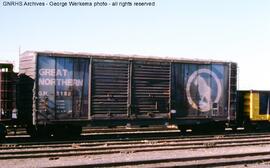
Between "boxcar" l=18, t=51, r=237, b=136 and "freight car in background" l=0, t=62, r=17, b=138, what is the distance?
0.81 metres

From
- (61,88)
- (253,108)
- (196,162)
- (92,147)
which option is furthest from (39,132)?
(253,108)

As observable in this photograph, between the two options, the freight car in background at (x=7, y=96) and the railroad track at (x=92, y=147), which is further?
the freight car in background at (x=7, y=96)

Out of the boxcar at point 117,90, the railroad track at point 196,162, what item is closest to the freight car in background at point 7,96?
the boxcar at point 117,90

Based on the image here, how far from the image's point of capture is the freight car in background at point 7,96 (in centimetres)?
1797

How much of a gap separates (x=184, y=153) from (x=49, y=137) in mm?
7378

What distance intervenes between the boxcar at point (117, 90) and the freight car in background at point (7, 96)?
0.81 metres

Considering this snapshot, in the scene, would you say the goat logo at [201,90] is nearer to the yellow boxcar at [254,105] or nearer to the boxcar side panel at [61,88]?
the yellow boxcar at [254,105]

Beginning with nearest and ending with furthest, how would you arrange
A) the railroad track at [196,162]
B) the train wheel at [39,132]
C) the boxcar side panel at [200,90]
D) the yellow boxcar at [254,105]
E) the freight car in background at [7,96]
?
the railroad track at [196,162]
the freight car in background at [7,96]
the train wheel at [39,132]
the boxcar side panel at [200,90]
the yellow boxcar at [254,105]

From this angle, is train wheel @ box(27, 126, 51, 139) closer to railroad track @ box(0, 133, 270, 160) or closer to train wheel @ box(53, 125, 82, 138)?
train wheel @ box(53, 125, 82, 138)

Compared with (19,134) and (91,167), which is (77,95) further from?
Answer: (91,167)

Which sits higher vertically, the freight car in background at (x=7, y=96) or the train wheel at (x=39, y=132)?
the freight car in background at (x=7, y=96)

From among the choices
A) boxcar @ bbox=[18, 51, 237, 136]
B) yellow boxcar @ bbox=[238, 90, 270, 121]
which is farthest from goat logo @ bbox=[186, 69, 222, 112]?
yellow boxcar @ bbox=[238, 90, 270, 121]

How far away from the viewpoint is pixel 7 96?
59.6ft

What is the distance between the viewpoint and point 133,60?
2045 centimetres
